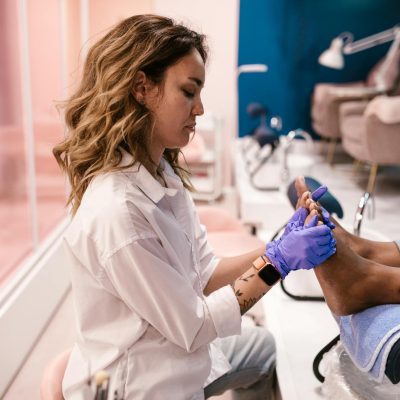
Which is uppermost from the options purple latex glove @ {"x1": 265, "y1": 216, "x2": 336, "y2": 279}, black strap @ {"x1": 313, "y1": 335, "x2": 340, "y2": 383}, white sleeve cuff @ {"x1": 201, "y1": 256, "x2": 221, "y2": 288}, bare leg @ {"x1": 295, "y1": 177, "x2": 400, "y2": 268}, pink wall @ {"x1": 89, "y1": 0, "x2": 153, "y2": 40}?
pink wall @ {"x1": 89, "y1": 0, "x2": 153, "y2": 40}

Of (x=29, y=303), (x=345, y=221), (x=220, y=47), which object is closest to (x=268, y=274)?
(x=29, y=303)

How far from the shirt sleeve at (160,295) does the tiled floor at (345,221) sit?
726 mm

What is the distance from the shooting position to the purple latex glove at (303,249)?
3.45 feet

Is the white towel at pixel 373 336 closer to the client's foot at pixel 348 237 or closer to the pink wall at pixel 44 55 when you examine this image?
the client's foot at pixel 348 237

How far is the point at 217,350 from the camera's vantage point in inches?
51.4

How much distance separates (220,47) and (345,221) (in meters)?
2.57

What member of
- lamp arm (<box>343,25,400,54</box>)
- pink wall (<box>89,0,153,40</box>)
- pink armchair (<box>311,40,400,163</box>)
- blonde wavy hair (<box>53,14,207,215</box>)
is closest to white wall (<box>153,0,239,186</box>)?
pink wall (<box>89,0,153,40</box>)

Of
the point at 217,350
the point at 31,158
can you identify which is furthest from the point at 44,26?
the point at 217,350

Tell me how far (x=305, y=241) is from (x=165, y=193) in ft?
1.04

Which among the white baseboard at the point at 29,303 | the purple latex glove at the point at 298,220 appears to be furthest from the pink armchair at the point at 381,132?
the purple latex glove at the point at 298,220

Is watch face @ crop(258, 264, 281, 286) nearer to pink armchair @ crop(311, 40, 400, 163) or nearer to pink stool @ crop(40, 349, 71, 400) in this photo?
pink stool @ crop(40, 349, 71, 400)

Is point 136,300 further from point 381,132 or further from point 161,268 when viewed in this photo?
point 381,132

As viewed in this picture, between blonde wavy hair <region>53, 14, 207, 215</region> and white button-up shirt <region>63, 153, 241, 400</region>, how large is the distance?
0.16 feet

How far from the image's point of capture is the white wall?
491 centimetres
